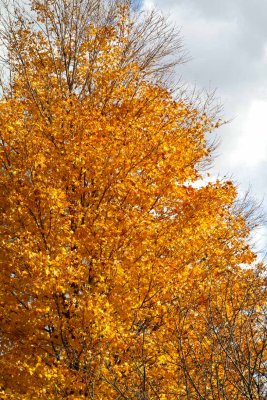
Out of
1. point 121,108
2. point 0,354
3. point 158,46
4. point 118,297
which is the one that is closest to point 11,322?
point 0,354

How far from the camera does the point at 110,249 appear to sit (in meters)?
6.88

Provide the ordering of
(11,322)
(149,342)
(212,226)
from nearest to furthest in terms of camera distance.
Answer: (149,342) < (11,322) < (212,226)

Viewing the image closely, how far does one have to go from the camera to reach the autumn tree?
6.07 m

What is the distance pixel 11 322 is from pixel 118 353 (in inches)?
66.2

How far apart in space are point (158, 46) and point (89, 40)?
211cm

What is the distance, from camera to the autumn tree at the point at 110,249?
6066mm

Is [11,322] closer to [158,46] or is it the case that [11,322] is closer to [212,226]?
[212,226]

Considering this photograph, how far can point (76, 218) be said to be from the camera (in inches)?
289

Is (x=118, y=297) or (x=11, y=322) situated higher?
(x=118, y=297)

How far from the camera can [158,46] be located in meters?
11.5

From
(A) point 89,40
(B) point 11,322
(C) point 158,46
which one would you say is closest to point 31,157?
(B) point 11,322

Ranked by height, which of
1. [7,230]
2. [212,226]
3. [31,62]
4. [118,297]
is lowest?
[118,297]

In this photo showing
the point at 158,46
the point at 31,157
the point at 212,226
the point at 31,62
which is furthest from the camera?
the point at 158,46

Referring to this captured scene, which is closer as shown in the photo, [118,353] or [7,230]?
[118,353]
